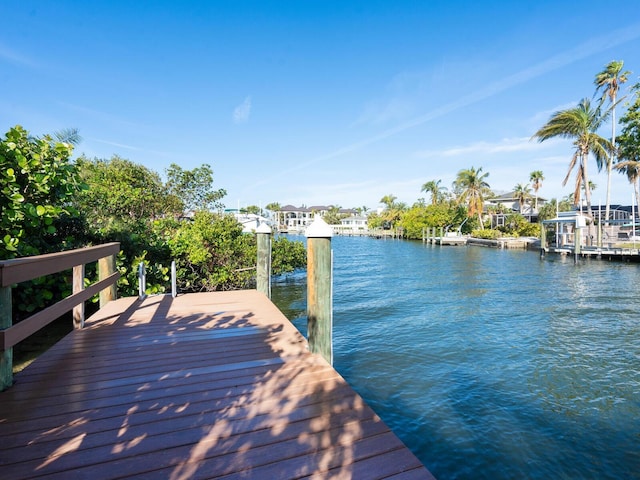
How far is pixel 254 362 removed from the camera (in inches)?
134

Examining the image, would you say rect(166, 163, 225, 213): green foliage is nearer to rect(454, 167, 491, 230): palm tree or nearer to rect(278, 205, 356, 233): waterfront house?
rect(454, 167, 491, 230): palm tree

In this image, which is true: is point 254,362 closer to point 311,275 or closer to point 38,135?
point 311,275

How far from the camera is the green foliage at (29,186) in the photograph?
475 cm

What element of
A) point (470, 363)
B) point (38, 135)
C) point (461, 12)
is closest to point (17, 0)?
point (38, 135)

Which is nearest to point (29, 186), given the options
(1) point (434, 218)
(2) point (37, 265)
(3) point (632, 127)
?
(2) point (37, 265)

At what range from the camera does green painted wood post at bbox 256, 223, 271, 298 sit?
680 cm

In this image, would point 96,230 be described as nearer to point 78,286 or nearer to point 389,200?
point 78,286

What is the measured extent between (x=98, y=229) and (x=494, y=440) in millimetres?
8180

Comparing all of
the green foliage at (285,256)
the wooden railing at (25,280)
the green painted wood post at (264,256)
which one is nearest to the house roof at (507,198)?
the green foliage at (285,256)

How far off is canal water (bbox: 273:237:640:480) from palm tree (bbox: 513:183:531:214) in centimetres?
5007

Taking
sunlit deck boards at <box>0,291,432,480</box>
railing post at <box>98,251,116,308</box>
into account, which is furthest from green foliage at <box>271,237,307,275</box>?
Answer: sunlit deck boards at <box>0,291,432,480</box>

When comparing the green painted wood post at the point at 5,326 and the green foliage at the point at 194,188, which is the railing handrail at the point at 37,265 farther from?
the green foliage at the point at 194,188

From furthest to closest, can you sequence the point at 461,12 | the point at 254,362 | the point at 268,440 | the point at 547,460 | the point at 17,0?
1. the point at 461,12
2. the point at 17,0
3. the point at 547,460
4. the point at 254,362
5. the point at 268,440

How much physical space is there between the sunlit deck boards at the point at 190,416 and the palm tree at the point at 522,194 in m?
65.6
